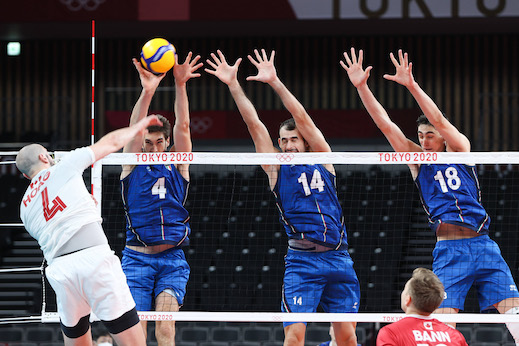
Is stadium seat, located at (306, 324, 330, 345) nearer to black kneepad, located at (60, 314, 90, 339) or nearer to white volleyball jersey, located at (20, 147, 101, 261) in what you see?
black kneepad, located at (60, 314, 90, 339)

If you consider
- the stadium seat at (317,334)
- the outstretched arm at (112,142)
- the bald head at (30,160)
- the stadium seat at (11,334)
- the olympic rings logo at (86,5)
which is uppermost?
the olympic rings logo at (86,5)

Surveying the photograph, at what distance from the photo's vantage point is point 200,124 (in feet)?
61.0

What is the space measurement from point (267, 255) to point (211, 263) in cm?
115

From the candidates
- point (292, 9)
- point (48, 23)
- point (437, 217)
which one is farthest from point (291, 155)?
point (48, 23)

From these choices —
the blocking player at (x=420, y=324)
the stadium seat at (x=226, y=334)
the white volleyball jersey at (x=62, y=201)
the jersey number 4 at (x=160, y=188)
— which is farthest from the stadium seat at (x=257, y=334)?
the blocking player at (x=420, y=324)

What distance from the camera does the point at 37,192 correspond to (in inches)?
256

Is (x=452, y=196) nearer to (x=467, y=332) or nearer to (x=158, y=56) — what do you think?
(x=158, y=56)

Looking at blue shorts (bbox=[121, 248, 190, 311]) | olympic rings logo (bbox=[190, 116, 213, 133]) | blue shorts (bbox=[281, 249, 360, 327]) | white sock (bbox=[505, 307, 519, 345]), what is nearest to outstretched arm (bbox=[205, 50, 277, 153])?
blue shorts (bbox=[281, 249, 360, 327])

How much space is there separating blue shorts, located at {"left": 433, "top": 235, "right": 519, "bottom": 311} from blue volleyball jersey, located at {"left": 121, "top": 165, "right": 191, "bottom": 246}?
2693mm

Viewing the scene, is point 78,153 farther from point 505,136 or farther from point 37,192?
point 505,136

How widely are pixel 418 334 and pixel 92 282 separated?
2620 millimetres

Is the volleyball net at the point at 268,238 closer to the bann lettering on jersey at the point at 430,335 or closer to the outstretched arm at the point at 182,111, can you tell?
the outstretched arm at the point at 182,111

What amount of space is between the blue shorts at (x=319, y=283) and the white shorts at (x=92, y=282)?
192 cm

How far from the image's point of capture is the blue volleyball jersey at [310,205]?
7875 millimetres
